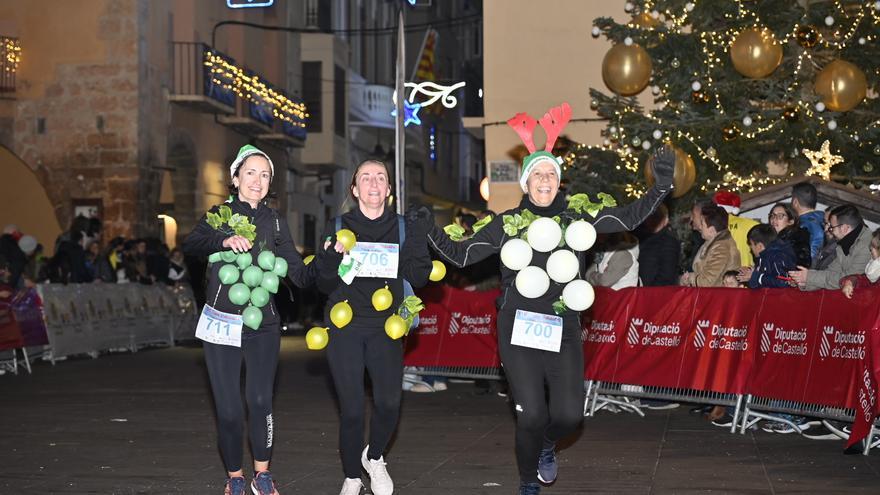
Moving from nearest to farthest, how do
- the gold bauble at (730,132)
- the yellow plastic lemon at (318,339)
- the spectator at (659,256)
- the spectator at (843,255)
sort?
the yellow plastic lemon at (318,339) < the spectator at (843,255) < the spectator at (659,256) < the gold bauble at (730,132)

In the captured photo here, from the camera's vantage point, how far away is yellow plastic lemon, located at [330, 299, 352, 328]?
7.55 metres

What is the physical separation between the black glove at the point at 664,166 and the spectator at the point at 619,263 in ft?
15.8

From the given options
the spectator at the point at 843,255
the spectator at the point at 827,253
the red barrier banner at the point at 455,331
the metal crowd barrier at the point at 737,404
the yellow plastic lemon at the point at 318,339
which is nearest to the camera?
the yellow plastic lemon at the point at 318,339

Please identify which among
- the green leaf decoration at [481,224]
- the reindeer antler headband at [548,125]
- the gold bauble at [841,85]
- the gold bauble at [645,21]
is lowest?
the green leaf decoration at [481,224]

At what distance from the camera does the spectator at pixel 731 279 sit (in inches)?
479

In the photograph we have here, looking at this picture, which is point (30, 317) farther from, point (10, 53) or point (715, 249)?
point (10, 53)

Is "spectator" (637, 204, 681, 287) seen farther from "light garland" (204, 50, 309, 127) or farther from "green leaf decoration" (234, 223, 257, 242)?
"light garland" (204, 50, 309, 127)

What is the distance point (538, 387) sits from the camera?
7582 mm

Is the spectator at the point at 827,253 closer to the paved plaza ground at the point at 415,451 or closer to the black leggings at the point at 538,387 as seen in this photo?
the paved plaza ground at the point at 415,451

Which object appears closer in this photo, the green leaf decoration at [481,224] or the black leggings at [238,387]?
the black leggings at [238,387]

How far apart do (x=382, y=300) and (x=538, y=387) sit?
3.22 feet

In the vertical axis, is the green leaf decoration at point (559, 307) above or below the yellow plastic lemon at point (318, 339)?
above

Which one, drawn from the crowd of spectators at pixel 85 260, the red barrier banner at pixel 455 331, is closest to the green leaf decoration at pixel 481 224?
the red barrier banner at pixel 455 331

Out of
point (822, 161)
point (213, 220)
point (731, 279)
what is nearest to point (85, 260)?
point (822, 161)
